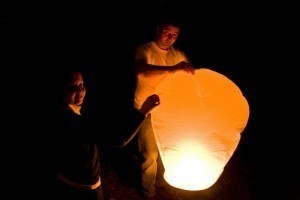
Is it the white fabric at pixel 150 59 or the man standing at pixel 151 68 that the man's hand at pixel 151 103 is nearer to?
the man standing at pixel 151 68

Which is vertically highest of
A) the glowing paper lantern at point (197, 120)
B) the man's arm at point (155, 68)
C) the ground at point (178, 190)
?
the man's arm at point (155, 68)

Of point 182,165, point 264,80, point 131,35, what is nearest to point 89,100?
point 131,35

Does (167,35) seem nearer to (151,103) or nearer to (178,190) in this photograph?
(151,103)

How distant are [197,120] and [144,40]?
4.35m

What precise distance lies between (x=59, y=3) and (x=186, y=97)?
5.24m

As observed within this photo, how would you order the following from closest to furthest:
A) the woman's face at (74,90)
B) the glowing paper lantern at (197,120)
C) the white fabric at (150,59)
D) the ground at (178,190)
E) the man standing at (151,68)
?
the glowing paper lantern at (197,120), the woman's face at (74,90), the man standing at (151,68), the white fabric at (150,59), the ground at (178,190)

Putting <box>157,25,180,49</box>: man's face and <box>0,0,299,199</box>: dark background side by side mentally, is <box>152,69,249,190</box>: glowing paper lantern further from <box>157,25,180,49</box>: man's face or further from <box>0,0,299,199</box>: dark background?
<box>0,0,299,199</box>: dark background

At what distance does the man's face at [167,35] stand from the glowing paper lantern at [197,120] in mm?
1063

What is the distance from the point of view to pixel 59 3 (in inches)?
249

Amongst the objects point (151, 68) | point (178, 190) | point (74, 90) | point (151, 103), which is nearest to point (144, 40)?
point (178, 190)

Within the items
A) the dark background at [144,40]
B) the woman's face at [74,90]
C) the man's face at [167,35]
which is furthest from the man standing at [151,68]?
the dark background at [144,40]

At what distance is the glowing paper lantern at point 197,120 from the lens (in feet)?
6.85

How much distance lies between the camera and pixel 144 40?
617 cm

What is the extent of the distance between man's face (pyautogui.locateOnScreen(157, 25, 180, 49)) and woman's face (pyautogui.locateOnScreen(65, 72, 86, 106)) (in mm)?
1154
